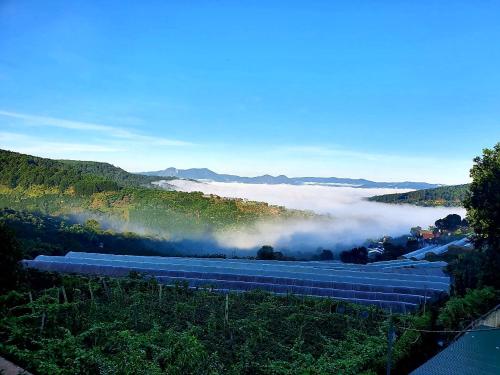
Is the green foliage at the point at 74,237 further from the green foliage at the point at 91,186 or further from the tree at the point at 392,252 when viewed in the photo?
the tree at the point at 392,252

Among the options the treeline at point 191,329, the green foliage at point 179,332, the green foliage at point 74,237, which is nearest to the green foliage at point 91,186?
the green foliage at point 74,237

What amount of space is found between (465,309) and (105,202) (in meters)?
42.8

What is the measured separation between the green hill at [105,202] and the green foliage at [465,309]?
1450 inches

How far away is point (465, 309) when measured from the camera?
15.9 meters

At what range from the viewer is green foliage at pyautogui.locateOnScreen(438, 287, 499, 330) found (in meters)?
15.1

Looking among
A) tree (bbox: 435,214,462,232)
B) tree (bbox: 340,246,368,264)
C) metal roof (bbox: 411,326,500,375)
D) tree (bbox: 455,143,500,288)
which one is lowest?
tree (bbox: 340,246,368,264)

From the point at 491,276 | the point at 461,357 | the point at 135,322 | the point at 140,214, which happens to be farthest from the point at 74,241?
the point at 461,357

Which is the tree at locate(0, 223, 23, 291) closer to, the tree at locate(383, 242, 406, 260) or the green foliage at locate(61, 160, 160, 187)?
the tree at locate(383, 242, 406, 260)

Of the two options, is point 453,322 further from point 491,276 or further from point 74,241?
point 74,241

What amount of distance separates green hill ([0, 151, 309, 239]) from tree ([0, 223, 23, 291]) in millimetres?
34304

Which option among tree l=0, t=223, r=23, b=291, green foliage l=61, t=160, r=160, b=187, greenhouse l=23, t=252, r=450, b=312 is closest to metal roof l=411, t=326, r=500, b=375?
Result: greenhouse l=23, t=252, r=450, b=312

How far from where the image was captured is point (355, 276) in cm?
2188

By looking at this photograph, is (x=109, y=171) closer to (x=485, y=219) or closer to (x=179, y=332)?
(x=485, y=219)

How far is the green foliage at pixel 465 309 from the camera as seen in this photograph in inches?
596
